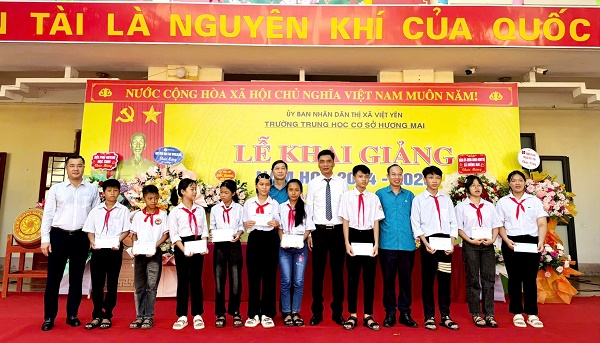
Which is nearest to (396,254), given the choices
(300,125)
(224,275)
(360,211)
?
(360,211)

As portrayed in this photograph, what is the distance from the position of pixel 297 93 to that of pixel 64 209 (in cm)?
310

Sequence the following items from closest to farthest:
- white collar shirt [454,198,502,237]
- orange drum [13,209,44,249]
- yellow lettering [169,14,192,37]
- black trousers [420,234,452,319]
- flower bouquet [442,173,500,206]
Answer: black trousers [420,234,452,319] → white collar shirt [454,198,502,237] → orange drum [13,209,44,249] → flower bouquet [442,173,500,206] → yellow lettering [169,14,192,37]

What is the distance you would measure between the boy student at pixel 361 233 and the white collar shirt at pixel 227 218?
834mm

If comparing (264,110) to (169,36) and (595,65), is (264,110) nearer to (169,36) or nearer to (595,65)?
(169,36)

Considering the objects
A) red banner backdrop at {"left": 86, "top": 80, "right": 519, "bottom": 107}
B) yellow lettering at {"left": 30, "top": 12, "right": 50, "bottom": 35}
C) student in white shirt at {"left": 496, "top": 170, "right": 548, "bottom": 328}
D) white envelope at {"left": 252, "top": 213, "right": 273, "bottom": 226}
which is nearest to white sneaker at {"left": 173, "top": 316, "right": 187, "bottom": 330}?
white envelope at {"left": 252, "top": 213, "right": 273, "bottom": 226}

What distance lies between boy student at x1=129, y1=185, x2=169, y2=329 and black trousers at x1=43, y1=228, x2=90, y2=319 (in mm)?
453

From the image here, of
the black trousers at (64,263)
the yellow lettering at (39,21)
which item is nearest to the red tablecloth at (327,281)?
the black trousers at (64,263)

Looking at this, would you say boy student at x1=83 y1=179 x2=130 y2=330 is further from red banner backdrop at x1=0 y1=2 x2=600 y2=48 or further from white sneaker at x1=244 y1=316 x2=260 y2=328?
red banner backdrop at x1=0 y1=2 x2=600 y2=48

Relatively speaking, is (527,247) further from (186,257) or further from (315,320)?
(186,257)

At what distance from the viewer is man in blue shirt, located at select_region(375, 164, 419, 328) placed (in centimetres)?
323

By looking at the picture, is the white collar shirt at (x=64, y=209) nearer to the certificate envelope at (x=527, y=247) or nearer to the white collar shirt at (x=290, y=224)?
the white collar shirt at (x=290, y=224)

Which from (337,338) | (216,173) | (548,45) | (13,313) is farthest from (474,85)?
(13,313)

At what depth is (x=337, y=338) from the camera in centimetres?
291

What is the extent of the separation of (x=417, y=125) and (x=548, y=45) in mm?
1731
